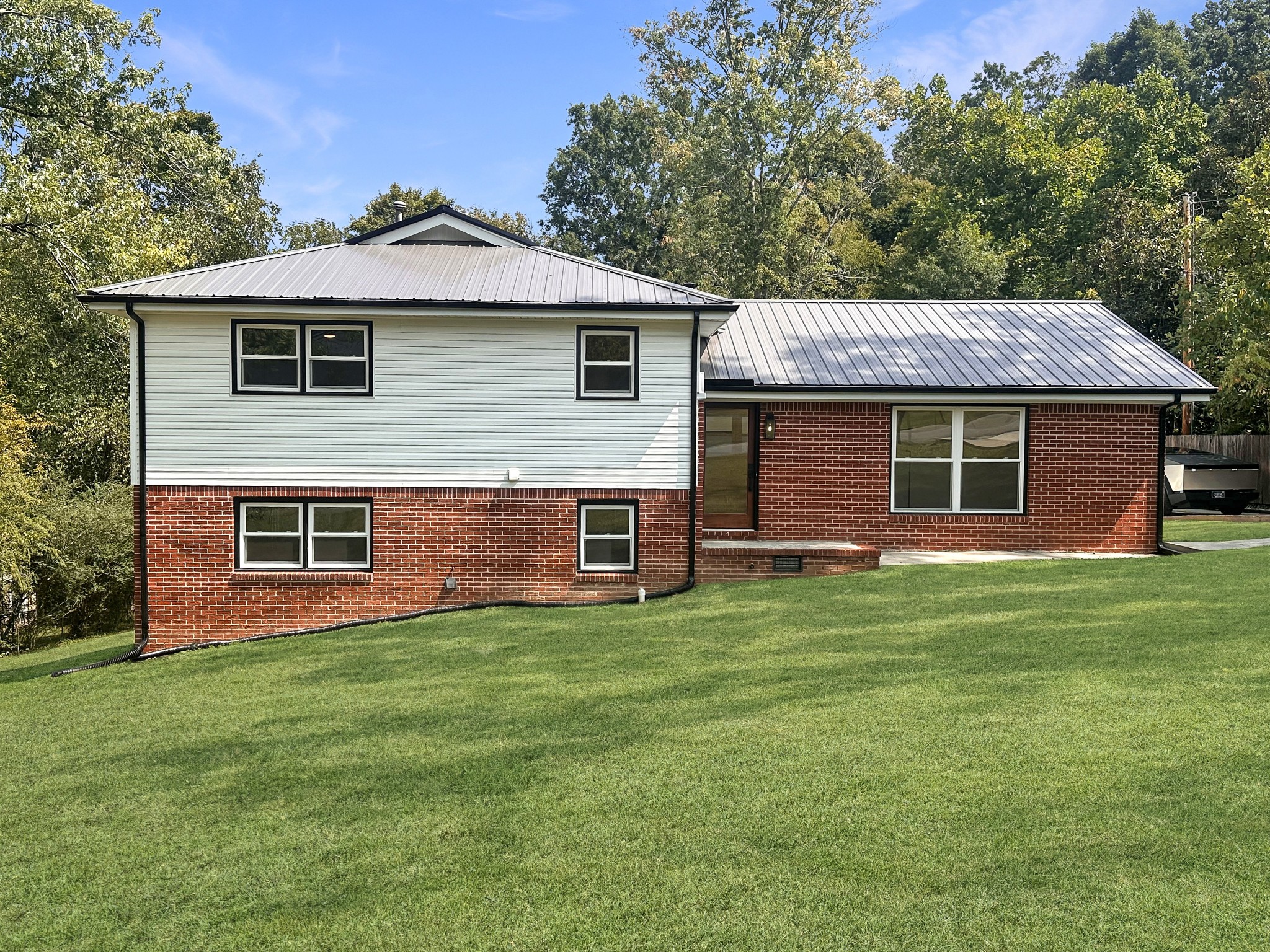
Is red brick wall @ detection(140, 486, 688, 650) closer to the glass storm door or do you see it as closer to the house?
the house

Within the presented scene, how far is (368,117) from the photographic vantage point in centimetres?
3328

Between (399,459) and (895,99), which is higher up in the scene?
(895,99)

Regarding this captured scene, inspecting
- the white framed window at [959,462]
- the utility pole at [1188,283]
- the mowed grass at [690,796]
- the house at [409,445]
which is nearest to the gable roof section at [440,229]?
the house at [409,445]

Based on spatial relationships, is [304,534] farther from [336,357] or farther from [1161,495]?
[1161,495]

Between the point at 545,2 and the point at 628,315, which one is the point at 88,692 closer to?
the point at 628,315

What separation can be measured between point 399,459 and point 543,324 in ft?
9.02

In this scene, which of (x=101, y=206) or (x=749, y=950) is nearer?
(x=749, y=950)

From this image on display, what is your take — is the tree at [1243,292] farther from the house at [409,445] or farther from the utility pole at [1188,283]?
the house at [409,445]

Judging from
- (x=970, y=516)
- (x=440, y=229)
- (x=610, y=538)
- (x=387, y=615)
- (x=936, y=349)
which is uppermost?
(x=440, y=229)

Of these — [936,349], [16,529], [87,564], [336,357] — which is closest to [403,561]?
[336,357]

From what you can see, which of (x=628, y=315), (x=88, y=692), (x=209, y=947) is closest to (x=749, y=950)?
(x=209, y=947)

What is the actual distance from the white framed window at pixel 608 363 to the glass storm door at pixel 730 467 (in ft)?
7.05

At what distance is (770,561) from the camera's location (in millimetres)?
13883

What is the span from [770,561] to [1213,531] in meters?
9.60
